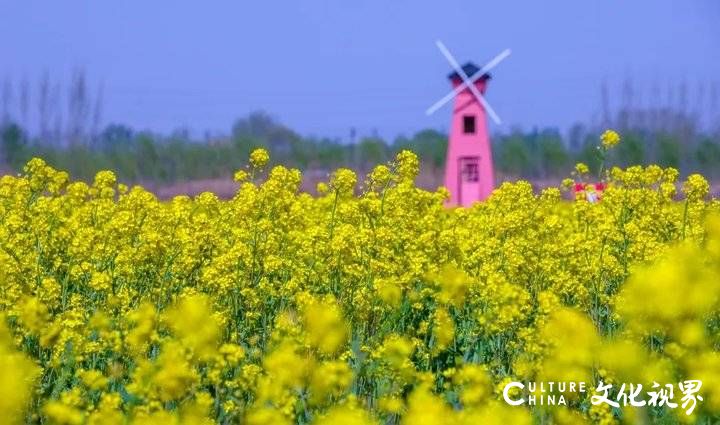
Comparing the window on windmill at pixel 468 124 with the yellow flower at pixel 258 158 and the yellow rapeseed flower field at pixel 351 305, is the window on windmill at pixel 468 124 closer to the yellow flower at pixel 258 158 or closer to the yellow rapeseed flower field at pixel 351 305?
the yellow rapeseed flower field at pixel 351 305

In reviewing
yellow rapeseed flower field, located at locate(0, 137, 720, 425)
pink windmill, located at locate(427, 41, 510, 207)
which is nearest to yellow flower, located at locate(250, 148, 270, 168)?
yellow rapeseed flower field, located at locate(0, 137, 720, 425)

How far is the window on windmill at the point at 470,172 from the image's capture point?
29.5 metres

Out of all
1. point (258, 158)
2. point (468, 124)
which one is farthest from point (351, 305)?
point (468, 124)

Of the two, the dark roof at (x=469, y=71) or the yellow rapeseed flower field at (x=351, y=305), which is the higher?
the dark roof at (x=469, y=71)

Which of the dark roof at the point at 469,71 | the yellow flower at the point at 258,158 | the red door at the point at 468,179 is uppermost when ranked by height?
the dark roof at the point at 469,71

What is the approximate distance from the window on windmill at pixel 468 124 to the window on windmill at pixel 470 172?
3.68 feet

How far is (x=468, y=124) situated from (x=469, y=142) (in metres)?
0.77

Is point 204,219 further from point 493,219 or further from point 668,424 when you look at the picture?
point 668,424

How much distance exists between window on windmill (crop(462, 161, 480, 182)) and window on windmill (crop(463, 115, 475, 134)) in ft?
3.68

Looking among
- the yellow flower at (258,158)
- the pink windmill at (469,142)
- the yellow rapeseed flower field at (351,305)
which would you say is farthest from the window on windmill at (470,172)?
the yellow flower at (258,158)

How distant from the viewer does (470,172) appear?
29.6m

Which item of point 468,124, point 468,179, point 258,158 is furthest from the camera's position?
point 468,124

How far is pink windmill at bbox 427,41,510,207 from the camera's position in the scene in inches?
1151

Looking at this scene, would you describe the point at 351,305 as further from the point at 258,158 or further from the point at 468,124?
the point at 468,124
